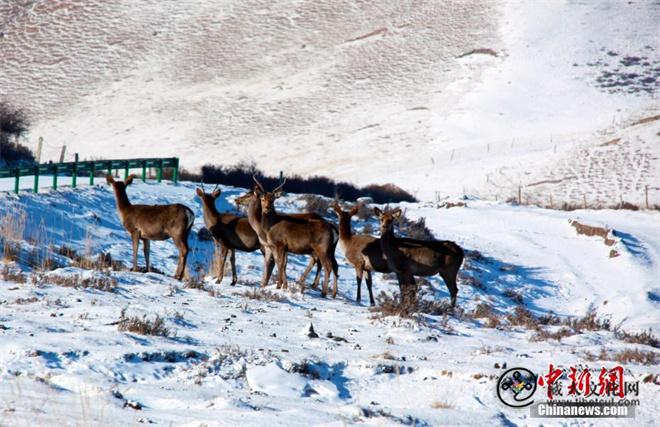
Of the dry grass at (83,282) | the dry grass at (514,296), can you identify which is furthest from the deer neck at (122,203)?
the dry grass at (514,296)

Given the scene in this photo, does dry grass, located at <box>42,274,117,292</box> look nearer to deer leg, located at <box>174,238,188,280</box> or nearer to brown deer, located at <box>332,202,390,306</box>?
deer leg, located at <box>174,238,188,280</box>

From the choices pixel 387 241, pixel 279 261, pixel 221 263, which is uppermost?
pixel 387 241

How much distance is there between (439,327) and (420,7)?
7102 centimetres

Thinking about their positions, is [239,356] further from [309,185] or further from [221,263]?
[309,185]

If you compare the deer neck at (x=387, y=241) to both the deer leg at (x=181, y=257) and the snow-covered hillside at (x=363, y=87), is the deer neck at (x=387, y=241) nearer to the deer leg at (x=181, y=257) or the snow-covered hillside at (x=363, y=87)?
the deer leg at (x=181, y=257)

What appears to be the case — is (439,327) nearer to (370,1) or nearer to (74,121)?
Result: (74,121)

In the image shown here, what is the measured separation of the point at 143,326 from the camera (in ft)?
41.1

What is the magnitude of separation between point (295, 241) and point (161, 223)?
8.26 ft

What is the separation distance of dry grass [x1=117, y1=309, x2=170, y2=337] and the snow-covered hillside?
37.6 metres

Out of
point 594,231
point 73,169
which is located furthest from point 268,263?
point 594,231

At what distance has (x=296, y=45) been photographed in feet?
261

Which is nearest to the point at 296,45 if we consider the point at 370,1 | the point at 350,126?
the point at 370,1

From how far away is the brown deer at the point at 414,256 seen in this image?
18031 millimetres

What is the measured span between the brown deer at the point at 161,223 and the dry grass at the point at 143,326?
583 centimetres
